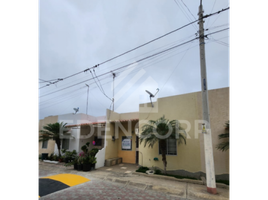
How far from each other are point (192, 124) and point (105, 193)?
5.55m

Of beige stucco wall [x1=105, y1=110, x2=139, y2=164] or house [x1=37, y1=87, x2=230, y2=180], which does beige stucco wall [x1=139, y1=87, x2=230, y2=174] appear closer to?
house [x1=37, y1=87, x2=230, y2=180]

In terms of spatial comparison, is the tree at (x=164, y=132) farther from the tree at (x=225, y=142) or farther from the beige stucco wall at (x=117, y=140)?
the beige stucco wall at (x=117, y=140)

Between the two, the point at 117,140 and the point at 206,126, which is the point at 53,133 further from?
the point at 206,126

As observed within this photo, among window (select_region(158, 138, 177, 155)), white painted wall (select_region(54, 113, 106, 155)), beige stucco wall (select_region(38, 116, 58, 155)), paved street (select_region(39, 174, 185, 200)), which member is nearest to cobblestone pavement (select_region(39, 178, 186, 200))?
paved street (select_region(39, 174, 185, 200))

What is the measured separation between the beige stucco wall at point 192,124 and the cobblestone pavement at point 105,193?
117 inches

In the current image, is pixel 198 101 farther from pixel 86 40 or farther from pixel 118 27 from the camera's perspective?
pixel 86 40

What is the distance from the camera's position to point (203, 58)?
20.7 ft

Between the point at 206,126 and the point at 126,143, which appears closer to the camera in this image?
the point at 206,126

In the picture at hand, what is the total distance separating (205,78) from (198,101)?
8.29ft

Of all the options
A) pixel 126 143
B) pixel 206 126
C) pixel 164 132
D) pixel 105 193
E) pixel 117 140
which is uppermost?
pixel 206 126

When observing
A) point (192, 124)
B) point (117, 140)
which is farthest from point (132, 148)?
point (192, 124)

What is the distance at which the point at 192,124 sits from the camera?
27.3ft

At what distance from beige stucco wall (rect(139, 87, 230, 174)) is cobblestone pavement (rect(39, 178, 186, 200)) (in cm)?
298
